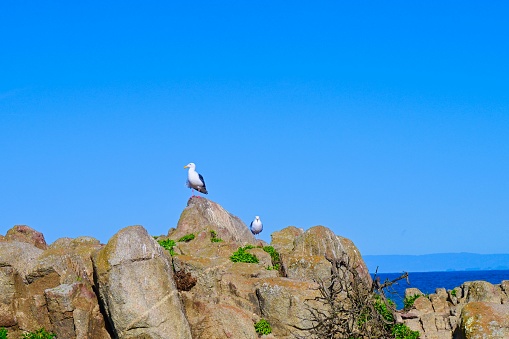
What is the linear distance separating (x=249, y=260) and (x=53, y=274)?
9.24 m

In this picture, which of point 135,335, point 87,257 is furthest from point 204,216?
point 135,335

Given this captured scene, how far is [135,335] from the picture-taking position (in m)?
27.3

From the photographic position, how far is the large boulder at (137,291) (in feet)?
89.7

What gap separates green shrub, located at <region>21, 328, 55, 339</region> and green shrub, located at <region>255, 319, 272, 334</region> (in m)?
8.12

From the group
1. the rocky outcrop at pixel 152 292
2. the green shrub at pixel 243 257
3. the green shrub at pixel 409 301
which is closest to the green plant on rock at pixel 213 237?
the rocky outcrop at pixel 152 292

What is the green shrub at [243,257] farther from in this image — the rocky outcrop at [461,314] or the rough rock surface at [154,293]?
the rocky outcrop at [461,314]

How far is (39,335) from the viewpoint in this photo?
95.4 feet

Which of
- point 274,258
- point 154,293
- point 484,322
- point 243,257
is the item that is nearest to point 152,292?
point 154,293

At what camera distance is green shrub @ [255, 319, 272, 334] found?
29.5 m

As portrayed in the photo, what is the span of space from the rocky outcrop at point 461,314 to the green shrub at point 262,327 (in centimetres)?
706

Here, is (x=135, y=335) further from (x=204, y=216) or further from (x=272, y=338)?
(x=204, y=216)

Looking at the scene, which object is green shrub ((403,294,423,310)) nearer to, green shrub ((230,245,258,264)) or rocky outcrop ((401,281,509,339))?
rocky outcrop ((401,281,509,339))

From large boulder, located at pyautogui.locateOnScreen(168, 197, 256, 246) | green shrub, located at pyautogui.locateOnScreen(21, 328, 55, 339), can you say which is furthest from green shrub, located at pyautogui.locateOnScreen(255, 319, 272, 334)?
large boulder, located at pyautogui.locateOnScreen(168, 197, 256, 246)

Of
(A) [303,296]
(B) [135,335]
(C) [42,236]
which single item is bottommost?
(B) [135,335]
